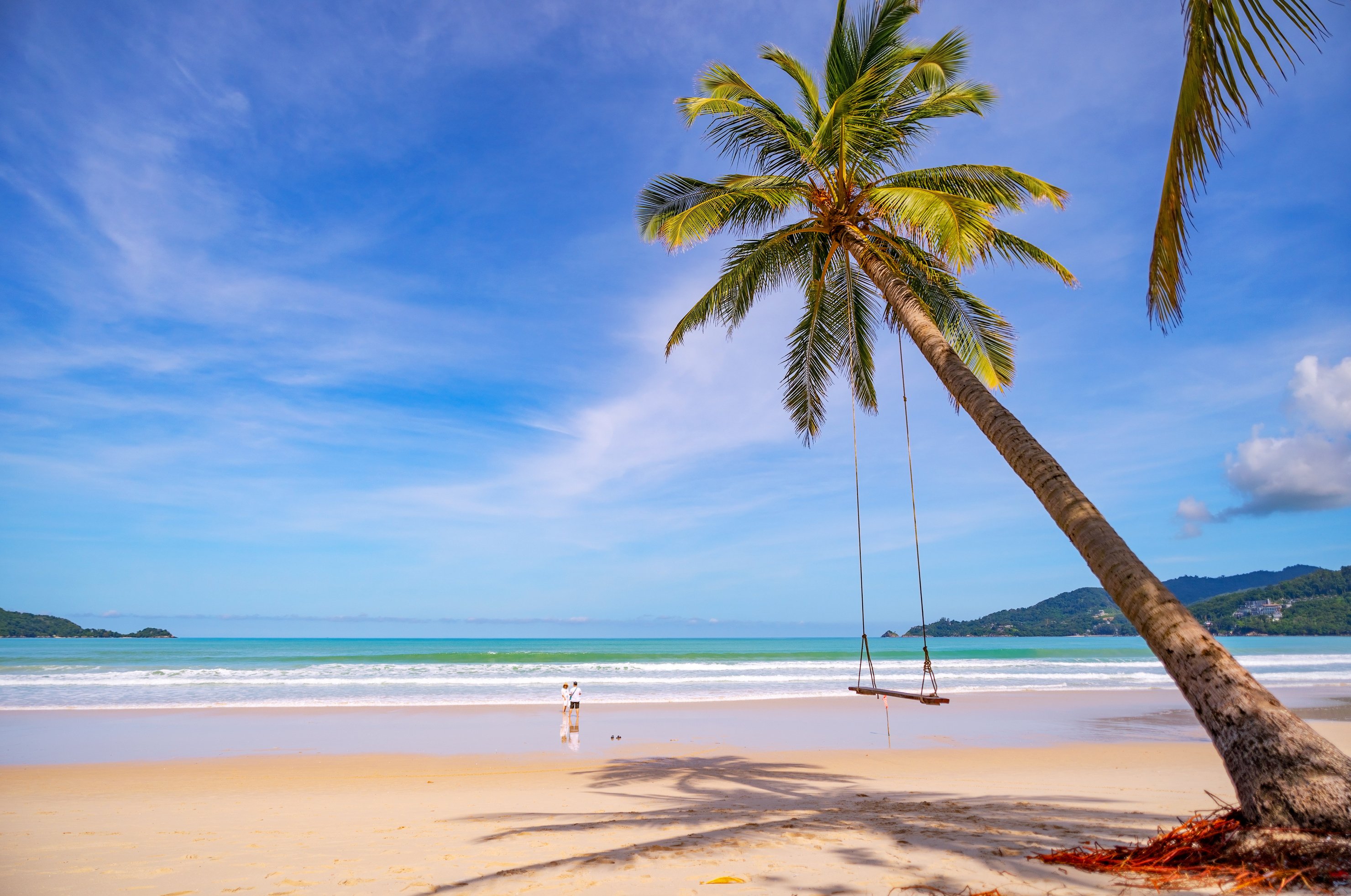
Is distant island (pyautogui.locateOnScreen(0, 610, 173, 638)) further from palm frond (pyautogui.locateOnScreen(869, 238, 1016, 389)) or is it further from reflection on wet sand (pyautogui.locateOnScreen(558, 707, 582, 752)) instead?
palm frond (pyautogui.locateOnScreen(869, 238, 1016, 389))

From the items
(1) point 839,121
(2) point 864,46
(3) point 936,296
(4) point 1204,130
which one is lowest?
(4) point 1204,130

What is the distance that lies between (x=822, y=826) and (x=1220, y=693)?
3.12 metres

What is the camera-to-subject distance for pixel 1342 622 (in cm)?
7369

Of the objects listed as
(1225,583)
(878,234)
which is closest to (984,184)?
(878,234)

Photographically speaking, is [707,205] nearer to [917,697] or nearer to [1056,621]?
[917,697]

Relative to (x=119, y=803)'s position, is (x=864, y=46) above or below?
above

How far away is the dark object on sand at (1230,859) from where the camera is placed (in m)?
3.09

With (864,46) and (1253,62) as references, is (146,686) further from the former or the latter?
(1253,62)

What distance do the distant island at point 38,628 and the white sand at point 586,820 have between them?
7786cm

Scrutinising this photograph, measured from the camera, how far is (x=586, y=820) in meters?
6.43

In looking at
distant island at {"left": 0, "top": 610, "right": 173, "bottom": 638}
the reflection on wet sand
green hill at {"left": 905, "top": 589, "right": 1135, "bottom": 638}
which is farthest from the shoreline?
green hill at {"left": 905, "top": 589, "right": 1135, "bottom": 638}

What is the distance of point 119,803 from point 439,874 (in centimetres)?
585

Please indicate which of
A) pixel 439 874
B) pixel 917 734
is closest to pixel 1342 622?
pixel 917 734

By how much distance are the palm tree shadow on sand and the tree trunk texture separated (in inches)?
36.5
